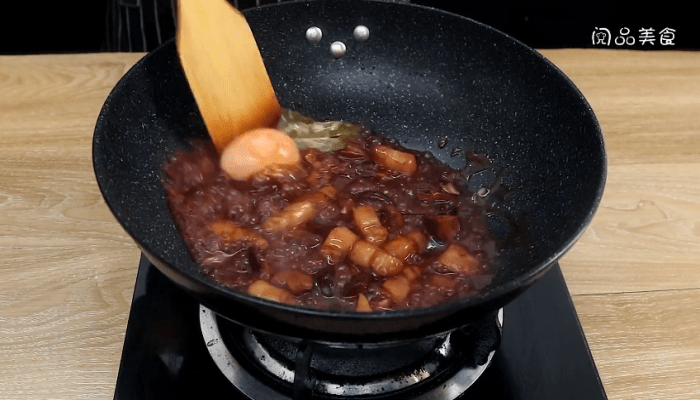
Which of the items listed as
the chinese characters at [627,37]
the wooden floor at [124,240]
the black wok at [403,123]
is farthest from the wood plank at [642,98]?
the chinese characters at [627,37]

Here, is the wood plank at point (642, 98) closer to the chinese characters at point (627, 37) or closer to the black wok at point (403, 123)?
the black wok at point (403, 123)

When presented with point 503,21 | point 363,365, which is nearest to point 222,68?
→ point 363,365

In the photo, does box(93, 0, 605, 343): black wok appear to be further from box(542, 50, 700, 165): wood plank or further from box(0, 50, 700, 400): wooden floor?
box(542, 50, 700, 165): wood plank

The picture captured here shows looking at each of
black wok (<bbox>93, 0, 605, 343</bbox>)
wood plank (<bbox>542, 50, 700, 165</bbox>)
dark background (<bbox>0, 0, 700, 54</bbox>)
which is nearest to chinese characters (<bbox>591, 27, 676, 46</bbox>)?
dark background (<bbox>0, 0, 700, 54</bbox>)

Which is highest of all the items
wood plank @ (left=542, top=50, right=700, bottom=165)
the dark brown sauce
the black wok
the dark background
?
the black wok

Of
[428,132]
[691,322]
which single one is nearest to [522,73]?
[428,132]

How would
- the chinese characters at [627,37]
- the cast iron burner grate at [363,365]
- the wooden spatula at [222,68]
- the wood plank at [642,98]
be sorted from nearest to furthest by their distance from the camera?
the cast iron burner grate at [363,365] → the wooden spatula at [222,68] → the wood plank at [642,98] → the chinese characters at [627,37]

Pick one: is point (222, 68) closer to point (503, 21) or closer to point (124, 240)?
point (124, 240)

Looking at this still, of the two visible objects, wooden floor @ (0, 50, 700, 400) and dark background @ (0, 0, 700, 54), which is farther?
dark background @ (0, 0, 700, 54)
